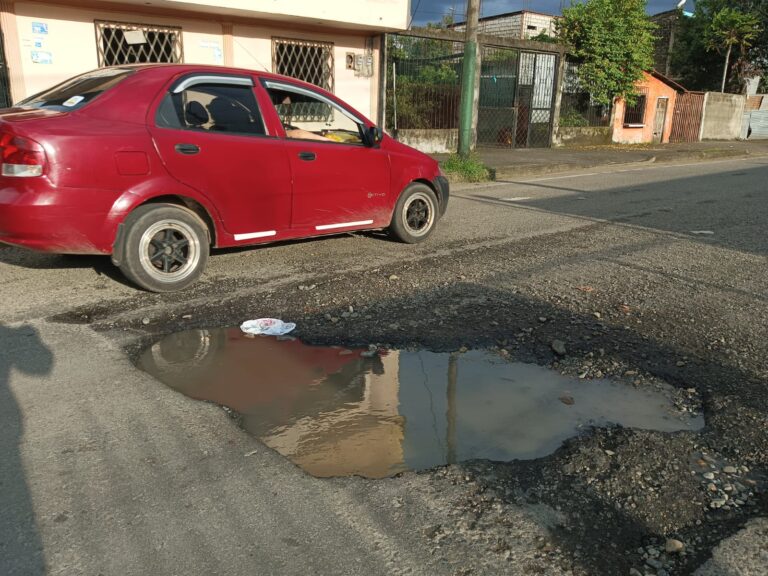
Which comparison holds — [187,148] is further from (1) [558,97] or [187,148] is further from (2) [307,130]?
(1) [558,97]

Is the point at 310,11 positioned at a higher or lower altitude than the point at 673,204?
higher

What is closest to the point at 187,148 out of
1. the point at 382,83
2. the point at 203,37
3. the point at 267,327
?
the point at 267,327

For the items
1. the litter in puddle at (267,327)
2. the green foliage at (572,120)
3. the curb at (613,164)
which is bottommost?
the litter in puddle at (267,327)

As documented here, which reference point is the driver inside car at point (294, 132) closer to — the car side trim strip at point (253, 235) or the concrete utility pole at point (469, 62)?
the car side trim strip at point (253, 235)

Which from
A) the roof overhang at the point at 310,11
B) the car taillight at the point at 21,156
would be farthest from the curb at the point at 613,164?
the car taillight at the point at 21,156

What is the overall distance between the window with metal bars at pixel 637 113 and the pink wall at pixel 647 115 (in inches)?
5.7

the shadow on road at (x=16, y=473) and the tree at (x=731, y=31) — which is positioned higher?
the tree at (x=731, y=31)

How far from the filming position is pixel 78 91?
508 centimetres

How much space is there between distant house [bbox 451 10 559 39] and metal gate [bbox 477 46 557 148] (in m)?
21.0

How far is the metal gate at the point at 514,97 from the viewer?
64.2 feet

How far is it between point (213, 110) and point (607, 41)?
19838 millimetres

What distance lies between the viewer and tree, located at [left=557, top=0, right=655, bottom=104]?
21578 millimetres

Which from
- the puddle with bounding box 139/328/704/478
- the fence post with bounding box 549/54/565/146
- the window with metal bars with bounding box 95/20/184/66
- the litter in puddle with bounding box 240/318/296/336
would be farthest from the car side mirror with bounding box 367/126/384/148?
the fence post with bounding box 549/54/565/146

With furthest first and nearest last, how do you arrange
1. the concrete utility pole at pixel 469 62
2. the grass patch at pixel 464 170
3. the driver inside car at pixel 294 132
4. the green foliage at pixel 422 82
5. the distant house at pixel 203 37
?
the green foliage at pixel 422 82
the grass patch at pixel 464 170
the concrete utility pole at pixel 469 62
the distant house at pixel 203 37
the driver inside car at pixel 294 132
